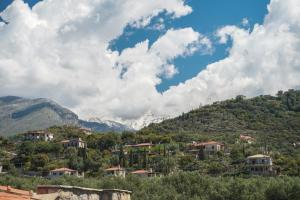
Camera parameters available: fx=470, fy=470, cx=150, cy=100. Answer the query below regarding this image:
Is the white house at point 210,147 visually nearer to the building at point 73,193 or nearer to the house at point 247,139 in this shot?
the house at point 247,139

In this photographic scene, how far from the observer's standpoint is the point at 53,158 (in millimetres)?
106562

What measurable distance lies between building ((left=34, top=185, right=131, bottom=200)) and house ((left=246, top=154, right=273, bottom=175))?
77.8 metres

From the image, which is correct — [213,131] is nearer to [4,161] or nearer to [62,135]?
[62,135]

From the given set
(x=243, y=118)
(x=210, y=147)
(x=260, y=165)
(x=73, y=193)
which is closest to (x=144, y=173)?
(x=260, y=165)

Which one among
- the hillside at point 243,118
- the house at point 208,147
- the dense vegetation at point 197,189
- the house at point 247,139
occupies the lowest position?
the dense vegetation at point 197,189

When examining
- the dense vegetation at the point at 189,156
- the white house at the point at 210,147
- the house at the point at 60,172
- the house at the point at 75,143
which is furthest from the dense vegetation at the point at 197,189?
the house at the point at 75,143

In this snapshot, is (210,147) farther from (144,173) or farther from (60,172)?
(60,172)

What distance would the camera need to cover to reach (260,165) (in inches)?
3494

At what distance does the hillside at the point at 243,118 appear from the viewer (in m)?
137

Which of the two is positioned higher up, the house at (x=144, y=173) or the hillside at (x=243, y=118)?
the hillside at (x=243, y=118)

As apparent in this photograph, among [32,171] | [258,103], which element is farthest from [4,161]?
[258,103]

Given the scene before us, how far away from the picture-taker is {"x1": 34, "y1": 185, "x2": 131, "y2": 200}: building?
40.3 feet

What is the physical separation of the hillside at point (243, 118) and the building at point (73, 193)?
115641mm

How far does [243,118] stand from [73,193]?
14198 cm
